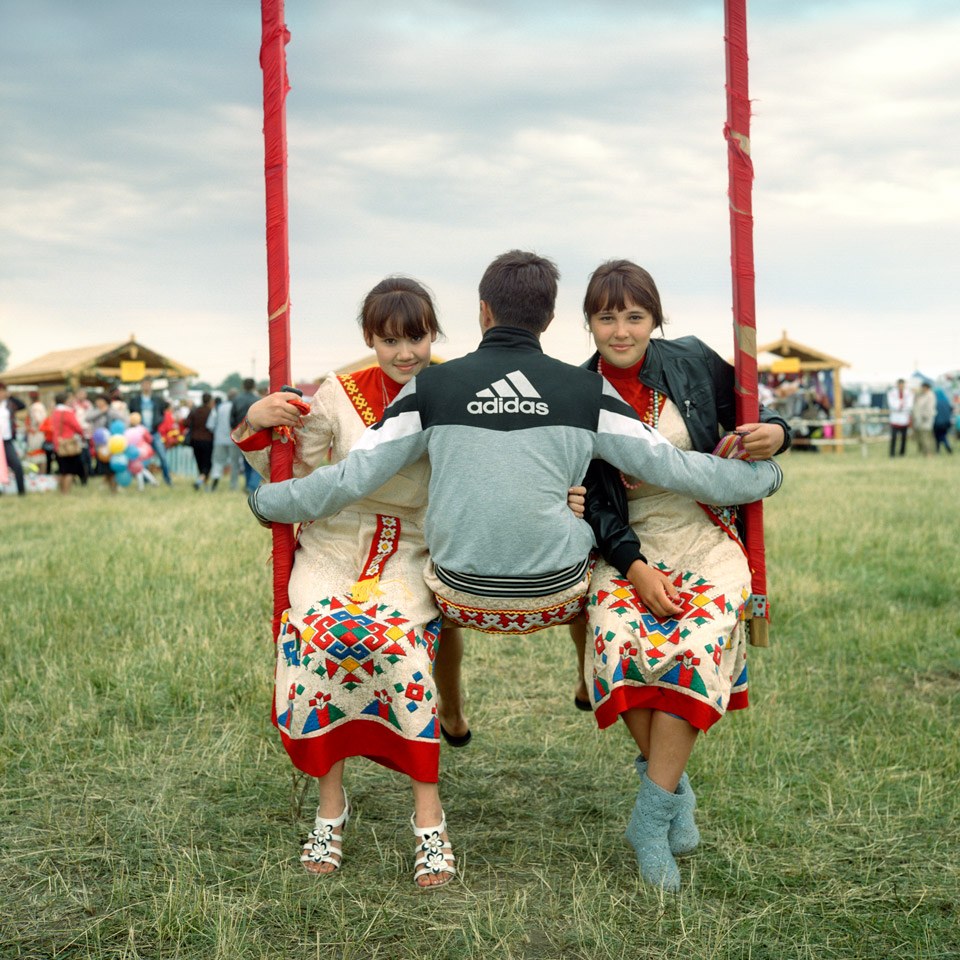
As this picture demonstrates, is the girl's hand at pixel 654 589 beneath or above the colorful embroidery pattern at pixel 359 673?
above

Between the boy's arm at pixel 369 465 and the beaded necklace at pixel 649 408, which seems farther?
the beaded necklace at pixel 649 408

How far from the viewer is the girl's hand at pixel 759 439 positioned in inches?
118

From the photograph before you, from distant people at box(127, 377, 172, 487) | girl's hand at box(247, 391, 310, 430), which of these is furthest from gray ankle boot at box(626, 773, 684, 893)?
distant people at box(127, 377, 172, 487)

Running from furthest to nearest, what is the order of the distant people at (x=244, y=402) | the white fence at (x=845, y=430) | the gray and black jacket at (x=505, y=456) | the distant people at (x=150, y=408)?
the white fence at (x=845, y=430), the distant people at (x=150, y=408), the distant people at (x=244, y=402), the gray and black jacket at (x=505, y=456)

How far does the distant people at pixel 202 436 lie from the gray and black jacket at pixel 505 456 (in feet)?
47.2

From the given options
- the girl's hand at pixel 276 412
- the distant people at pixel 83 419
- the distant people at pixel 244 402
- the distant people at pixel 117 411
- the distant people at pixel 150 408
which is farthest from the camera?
the distant people at pixel 150 408

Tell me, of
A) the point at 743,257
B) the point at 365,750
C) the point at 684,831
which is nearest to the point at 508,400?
the point at 743,257

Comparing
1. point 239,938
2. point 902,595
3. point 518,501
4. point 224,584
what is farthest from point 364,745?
point 902,595

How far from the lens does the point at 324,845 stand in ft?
9.65

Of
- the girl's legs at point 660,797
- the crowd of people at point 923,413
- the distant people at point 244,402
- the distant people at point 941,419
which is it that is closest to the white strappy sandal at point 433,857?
the girl's legs at point 660,797

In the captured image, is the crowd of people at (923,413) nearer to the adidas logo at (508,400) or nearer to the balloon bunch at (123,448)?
the balloon bunch at (123,448)

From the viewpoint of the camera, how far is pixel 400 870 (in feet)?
9.62

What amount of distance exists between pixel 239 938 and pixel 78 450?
15.0m

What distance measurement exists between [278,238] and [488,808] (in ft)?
7.01
